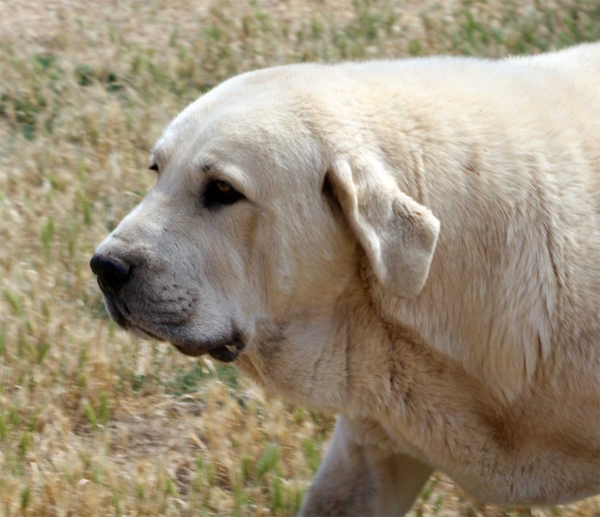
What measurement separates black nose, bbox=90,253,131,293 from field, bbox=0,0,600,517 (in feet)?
3.15

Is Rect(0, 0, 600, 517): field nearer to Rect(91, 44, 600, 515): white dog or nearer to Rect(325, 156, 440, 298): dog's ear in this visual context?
Rect(91, 44, 600, 515): white dog

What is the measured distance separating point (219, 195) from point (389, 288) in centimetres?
61

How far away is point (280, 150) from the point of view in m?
3.46

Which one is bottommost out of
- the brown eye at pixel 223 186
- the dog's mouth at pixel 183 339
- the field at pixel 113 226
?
the field at pixel 113 226

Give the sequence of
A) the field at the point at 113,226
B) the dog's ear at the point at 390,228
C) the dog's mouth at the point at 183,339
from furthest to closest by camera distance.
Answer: the field at the point at 113,226, the dog's mouth at the point at 183,339, the dog's ear at the point at 390,228

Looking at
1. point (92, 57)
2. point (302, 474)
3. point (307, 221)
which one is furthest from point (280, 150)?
point (92, 57)

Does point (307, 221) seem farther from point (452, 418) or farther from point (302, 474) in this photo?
point (302, 474)

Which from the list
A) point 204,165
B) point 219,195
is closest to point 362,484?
point 219,195

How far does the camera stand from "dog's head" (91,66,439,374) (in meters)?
3.46

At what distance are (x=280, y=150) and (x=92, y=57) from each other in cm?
437

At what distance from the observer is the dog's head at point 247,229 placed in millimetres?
3455

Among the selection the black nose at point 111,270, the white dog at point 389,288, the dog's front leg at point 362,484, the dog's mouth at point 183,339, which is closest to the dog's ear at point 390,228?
the white dog at point 389,288

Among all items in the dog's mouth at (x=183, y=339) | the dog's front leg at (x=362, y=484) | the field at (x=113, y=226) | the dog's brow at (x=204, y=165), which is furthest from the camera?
the field at (x=113, y=226)

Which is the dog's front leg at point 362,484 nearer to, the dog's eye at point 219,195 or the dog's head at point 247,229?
the dog's head at point 247,229
